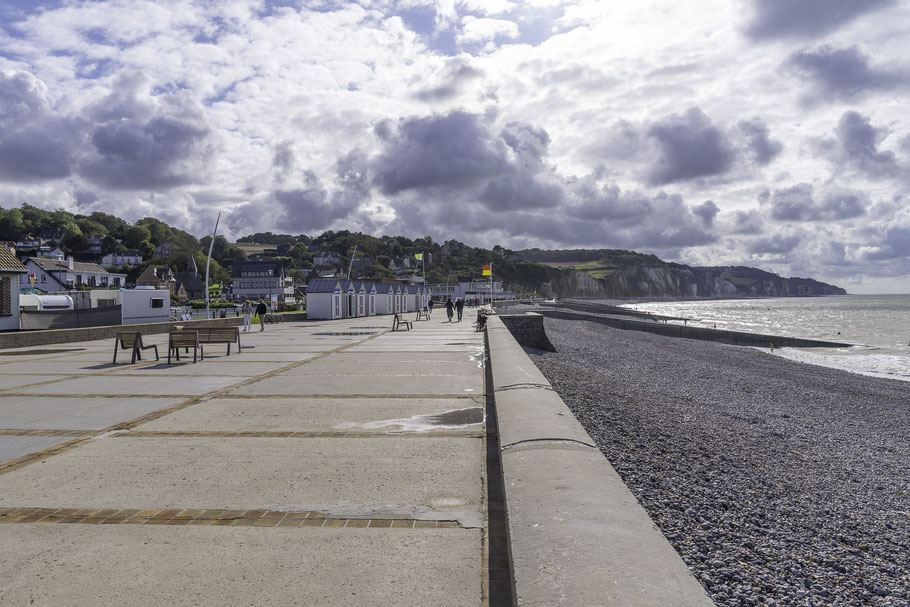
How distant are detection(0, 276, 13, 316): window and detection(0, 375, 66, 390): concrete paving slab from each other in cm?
1211

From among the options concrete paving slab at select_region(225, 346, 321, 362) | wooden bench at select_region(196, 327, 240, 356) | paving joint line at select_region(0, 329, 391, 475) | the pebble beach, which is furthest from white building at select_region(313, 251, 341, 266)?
paving joint line at select_region(0, 329, 391, 475)

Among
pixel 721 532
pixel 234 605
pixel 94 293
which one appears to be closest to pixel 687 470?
pixel 721 532

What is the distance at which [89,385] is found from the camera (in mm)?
9617

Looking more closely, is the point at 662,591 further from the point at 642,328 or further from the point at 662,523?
the point at 642,328

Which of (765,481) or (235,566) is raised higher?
(235,566)

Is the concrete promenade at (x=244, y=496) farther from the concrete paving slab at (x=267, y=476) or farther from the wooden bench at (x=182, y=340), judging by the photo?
the wooden bench at (x=182, y=340)

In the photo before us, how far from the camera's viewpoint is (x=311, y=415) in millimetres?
7090

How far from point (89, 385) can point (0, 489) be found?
5.76 meters

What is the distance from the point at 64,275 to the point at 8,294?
71847mm

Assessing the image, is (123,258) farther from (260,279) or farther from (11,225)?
(260,279)

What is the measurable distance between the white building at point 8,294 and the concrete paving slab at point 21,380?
39.5ft

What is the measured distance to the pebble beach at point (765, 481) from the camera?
3820mm

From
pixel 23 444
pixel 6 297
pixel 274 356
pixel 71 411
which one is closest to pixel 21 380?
pixel 71 411

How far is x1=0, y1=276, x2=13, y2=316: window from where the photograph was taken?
2038 cm
